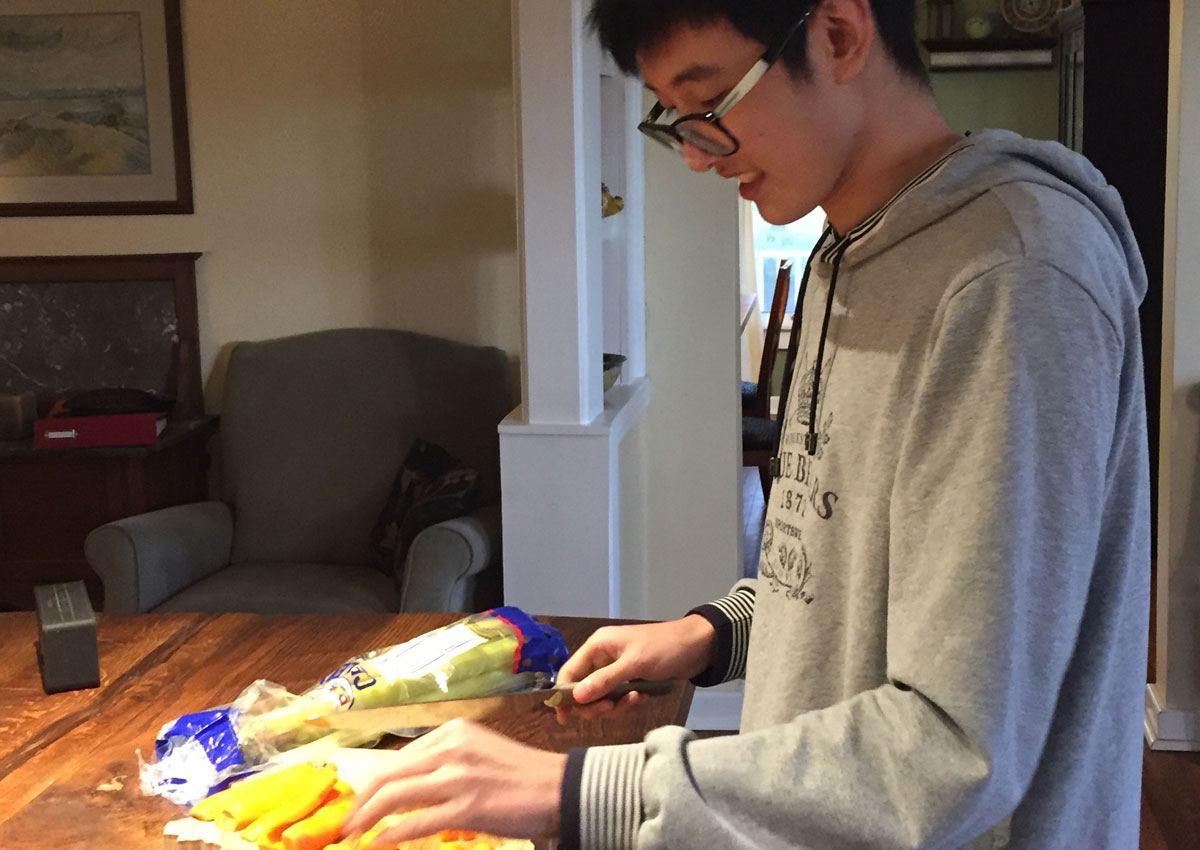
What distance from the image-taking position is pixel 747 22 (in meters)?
0.83

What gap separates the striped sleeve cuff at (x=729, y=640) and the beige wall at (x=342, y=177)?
2.54 m

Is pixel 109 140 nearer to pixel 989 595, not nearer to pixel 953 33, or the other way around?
pixel 989 595

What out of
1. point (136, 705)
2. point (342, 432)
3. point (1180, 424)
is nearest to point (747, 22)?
point (136, 705)

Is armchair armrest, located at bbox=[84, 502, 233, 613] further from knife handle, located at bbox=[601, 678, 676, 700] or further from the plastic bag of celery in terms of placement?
knife handle, located at bbox=[601, 678, 676, 700]

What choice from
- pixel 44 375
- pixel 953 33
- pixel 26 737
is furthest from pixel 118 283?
pixel 953 33

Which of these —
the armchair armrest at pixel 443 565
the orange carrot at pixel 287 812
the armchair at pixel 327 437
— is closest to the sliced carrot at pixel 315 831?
the orange carrot at pixel 287 812

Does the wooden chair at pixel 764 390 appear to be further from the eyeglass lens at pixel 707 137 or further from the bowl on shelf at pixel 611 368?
the eyeglass lens at pixel 707 137

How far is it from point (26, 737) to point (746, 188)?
0.98m

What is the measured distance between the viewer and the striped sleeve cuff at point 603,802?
766mm

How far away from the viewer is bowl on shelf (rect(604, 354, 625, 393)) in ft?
9.67

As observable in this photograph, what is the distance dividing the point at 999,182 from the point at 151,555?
270 cm

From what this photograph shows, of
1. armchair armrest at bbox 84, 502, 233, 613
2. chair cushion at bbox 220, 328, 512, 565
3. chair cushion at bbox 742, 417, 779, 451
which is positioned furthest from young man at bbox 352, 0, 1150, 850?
chair cushion at bbox 742, 417, 779, 451

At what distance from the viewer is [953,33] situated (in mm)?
6352

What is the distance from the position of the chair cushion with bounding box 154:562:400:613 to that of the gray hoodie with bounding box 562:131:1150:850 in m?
2.27
